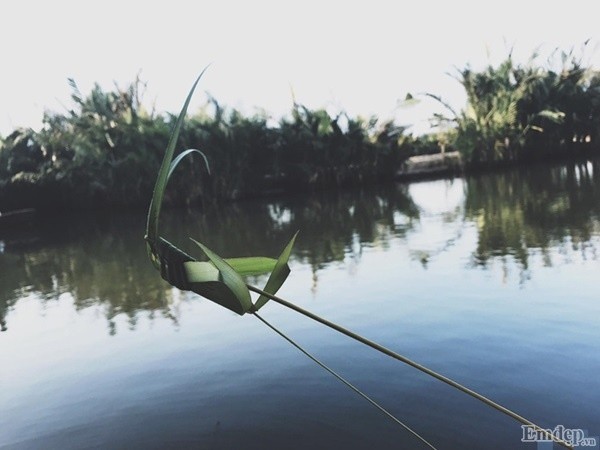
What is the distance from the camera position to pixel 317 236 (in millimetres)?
8547

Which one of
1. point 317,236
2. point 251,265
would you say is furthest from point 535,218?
point 251,265

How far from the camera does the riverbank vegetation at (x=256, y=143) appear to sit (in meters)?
17.6

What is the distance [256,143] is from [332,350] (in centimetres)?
1525

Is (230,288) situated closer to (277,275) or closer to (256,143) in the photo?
(277,275)

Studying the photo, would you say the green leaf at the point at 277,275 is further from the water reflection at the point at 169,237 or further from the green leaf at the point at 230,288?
the water reflection at the point at 169,237

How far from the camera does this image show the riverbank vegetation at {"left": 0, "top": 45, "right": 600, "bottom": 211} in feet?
57.9

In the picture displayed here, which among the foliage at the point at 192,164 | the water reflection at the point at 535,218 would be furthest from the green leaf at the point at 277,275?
the foliage at the point at 192,164

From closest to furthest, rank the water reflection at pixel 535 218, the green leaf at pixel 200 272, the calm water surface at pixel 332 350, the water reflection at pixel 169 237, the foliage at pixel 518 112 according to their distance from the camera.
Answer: the green leaf at pixel 200 272 < the calm water surface at pixel 332 350 < the water reflection at pixel 535 218 < the water reflection at pixel 169 237 < the foliage at pixel 518 112

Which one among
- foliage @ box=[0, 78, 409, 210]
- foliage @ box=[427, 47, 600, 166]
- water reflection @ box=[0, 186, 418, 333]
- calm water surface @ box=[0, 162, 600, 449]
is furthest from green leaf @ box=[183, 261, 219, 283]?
foliage @ box=[427, 47, 600, 166]

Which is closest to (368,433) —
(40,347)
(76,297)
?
(40,347)

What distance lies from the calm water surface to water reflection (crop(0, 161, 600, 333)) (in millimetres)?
62

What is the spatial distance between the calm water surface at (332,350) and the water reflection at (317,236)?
0.20 feet

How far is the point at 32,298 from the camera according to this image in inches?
252

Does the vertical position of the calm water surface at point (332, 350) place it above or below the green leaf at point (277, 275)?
below
